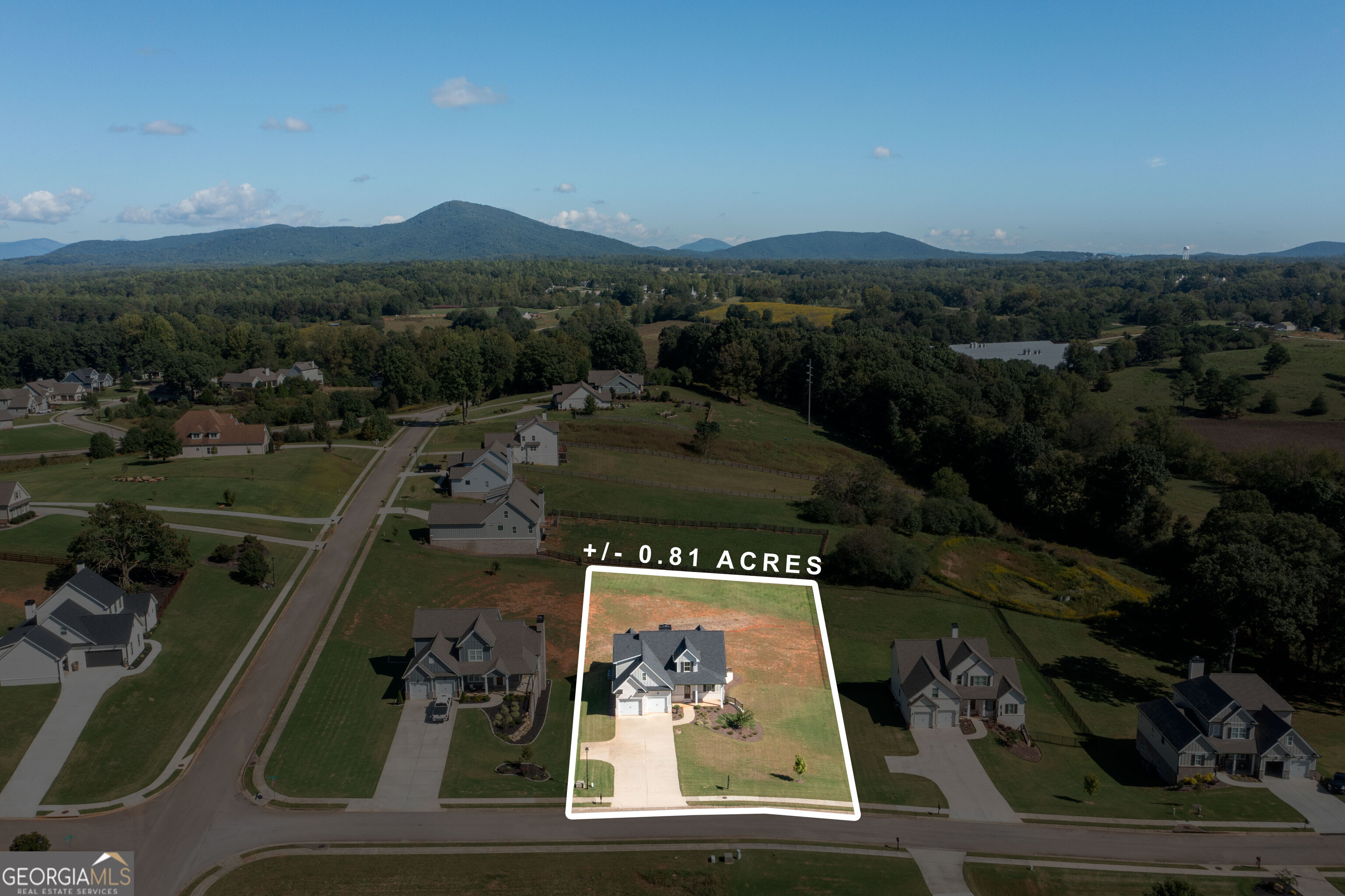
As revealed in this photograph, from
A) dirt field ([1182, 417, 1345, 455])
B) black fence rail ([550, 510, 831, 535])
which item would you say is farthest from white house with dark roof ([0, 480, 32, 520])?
dirt field ([1182, 417, 1345, 455])

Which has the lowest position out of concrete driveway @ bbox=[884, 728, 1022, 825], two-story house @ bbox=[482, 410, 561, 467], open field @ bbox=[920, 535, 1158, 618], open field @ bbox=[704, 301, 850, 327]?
open field @ bbox=[920, 535, 1158, 618]

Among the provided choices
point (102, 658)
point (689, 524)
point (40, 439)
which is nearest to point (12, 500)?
point (102, 658)

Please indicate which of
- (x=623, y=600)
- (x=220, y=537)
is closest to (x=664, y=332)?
(x=220, y=537)

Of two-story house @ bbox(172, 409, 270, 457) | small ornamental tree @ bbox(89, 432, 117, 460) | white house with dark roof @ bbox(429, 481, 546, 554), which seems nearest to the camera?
white house with dark roof @ bbox(429, 481, 546, 554)

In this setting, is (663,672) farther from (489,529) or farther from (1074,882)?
(489,529)

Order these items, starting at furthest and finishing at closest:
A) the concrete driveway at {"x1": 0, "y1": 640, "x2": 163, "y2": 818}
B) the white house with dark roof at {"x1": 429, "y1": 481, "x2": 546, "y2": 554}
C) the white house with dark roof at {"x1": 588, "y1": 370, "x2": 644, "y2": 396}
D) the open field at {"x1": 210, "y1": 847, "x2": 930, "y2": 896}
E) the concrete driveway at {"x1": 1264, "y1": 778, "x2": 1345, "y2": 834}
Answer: the white house with dark roof at {"x1": 588, "y1": 370, "x2": 644, "y2": 396} → the white house with dark roof at {"x1": 429, "y1": 481, "x2": 546, "y2": 554} → the concrete driveway at {"x1": 0, "y1": 640, "x2": 163, "y2": 818} → the concrete driveway at {"x1": 1264, "y1": 778, "x2": 1345, "y2": 834} → the open field at {"x1": 210, "y1": 847, "x2": 930, "y2": 896}

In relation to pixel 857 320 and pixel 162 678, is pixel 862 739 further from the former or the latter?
pixel 857 320

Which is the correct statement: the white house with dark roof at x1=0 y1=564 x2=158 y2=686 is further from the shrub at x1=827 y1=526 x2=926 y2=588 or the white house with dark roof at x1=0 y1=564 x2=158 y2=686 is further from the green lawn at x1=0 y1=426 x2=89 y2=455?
the green lawn at x1=0 y1=426 x2=89 y2=455

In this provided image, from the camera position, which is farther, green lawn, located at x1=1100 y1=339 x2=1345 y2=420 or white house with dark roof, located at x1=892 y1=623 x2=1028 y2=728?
green lawn, located at x1=1100 y1=339 x2=1345 y2=420

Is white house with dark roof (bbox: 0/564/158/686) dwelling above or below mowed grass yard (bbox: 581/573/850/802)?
below
